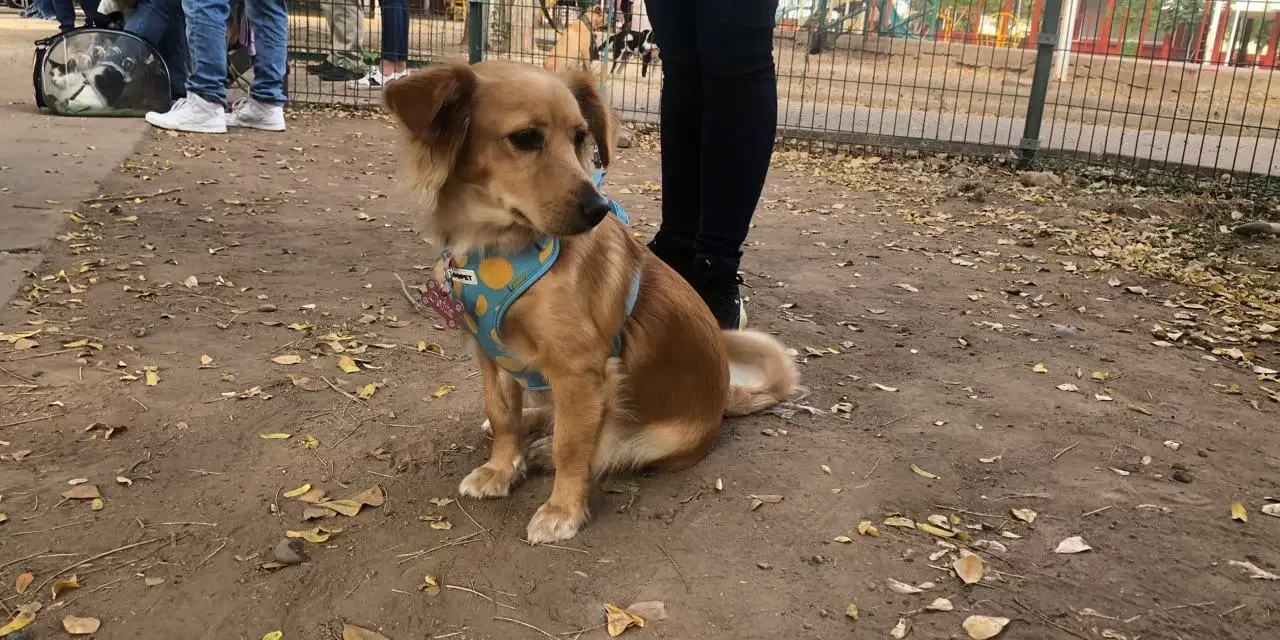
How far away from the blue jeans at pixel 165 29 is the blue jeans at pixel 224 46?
2.03 feet

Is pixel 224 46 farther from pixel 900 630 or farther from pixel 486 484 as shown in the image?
pixel 900 630

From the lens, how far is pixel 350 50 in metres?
9.23

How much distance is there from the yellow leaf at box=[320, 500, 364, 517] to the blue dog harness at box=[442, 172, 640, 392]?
0.48 meters

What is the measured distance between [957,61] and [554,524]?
8.20 metres

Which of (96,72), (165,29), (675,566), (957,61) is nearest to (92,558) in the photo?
(675,566)

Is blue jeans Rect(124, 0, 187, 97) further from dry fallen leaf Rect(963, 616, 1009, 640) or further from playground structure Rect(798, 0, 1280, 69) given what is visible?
dry fallen leaf Rect(963, 616, 1009, 640)

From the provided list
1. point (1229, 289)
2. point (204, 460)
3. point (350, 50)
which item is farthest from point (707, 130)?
point (350, 50)

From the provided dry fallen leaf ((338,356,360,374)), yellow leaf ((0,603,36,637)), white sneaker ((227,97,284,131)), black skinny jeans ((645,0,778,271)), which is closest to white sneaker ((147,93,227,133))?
white sneaker ((227,97,284,131))

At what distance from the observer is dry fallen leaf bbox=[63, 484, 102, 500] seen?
6.66 ft

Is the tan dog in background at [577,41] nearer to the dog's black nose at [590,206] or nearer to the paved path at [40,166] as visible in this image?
the paved path at [40,166]

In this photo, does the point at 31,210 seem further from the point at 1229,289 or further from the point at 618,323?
the point at 1229,289

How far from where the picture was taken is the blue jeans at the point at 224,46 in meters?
6.31

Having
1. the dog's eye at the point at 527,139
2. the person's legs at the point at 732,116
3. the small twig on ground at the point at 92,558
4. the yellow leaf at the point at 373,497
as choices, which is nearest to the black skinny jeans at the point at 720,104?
the person's legs at the point at 732,116

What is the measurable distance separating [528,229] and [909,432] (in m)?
1.29
